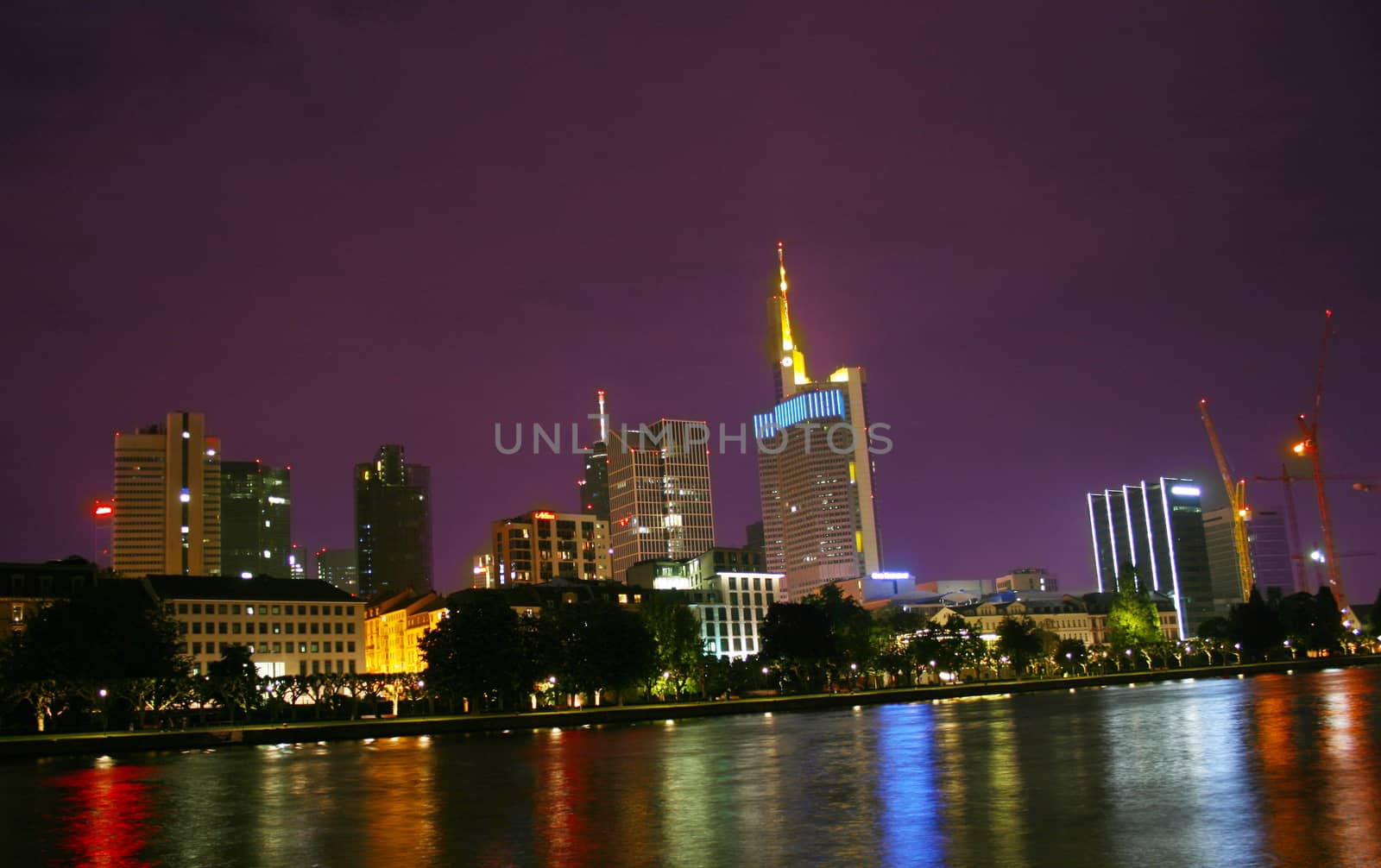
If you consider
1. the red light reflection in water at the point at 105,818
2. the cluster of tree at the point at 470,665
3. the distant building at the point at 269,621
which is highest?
the distant building at the point at 269,621

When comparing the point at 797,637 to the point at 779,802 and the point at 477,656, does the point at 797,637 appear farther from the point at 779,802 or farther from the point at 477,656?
the point at 779,802

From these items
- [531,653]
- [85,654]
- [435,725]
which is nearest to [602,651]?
[531,653]

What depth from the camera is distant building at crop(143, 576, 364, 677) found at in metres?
178

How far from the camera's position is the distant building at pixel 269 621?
586 ft

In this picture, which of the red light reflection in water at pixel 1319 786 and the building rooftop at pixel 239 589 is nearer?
the red light reflection in water at pixel 1319 786

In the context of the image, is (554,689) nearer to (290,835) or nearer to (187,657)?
(187,657)

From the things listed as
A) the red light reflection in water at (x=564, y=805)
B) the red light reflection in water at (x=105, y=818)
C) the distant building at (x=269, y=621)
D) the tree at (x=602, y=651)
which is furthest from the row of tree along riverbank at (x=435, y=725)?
the distant building at (x=269, y=621)

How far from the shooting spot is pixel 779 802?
118ft

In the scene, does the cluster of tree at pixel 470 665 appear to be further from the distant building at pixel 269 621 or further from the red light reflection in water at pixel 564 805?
the red light reflection in water at pixel 564 805

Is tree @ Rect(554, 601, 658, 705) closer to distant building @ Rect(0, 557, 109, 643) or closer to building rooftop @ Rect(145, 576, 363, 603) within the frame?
distant building @ Rect(0, 557, 109, 643)

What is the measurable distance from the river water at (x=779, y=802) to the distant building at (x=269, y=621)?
112322 millimetres

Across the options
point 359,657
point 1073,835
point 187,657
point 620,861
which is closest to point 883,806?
point 1073,835

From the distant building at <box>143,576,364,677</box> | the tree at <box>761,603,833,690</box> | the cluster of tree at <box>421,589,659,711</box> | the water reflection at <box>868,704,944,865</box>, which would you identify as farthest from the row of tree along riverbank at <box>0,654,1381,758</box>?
the distant building at <box>143,576,364,677</box>

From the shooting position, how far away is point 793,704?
13375 centimetres
